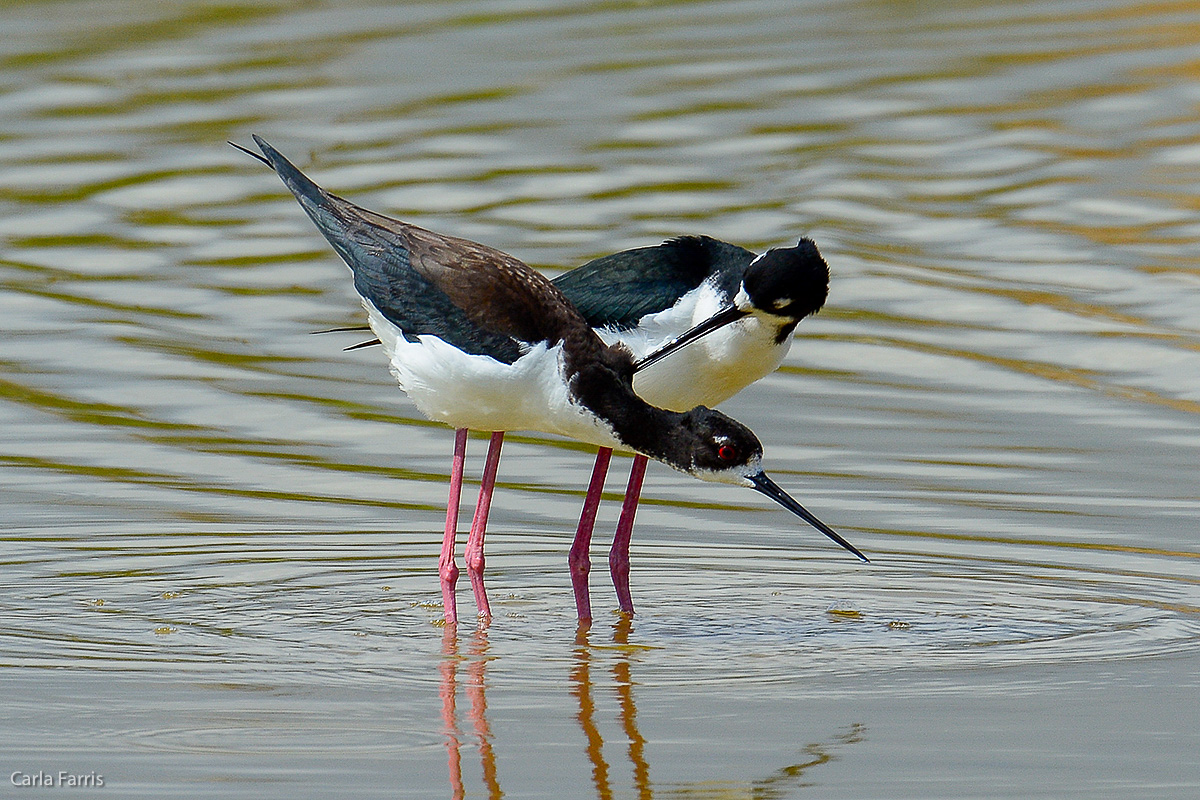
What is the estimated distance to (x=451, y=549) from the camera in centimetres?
744

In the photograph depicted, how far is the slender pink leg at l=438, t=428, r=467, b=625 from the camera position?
7270 mm

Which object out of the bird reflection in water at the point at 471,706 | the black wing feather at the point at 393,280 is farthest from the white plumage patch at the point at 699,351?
the bird reflection in water at the point at 471,706

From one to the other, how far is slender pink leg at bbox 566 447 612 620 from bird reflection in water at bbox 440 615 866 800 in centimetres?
32

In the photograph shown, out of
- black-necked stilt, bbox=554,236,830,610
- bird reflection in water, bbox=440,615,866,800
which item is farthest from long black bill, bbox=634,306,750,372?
bird reflection in water, bbox=440,615,866,800

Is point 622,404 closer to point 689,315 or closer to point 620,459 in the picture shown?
point 689,315

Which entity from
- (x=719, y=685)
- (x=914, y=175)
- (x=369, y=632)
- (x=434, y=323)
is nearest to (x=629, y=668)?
(x=719, y=685)

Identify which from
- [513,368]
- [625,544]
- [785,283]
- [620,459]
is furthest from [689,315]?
[620,459]

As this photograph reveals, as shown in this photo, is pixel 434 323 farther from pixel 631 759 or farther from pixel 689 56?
pixel 689 56

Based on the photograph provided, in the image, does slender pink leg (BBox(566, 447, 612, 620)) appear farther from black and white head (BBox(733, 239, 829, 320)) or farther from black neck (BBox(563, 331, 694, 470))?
black and white head (BBox(733, 239, 829, 320))

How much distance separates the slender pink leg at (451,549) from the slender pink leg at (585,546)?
0.40 metres

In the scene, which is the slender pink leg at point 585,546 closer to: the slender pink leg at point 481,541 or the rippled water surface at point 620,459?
the rippled water surface at point 620,459

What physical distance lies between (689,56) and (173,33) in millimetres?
4791

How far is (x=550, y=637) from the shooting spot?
7.03 meters

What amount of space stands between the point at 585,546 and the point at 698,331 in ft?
2.70
